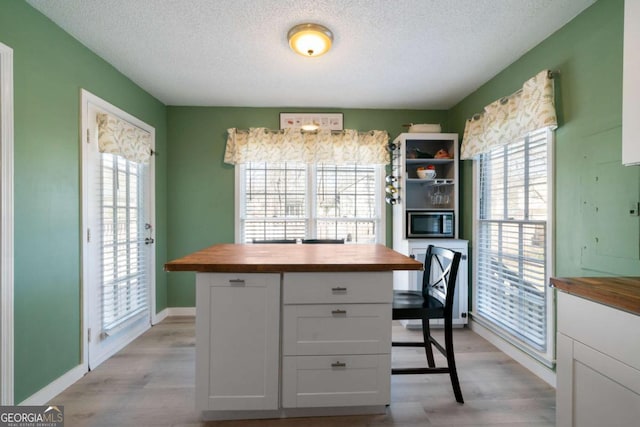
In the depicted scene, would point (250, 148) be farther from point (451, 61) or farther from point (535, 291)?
point (535, 291)

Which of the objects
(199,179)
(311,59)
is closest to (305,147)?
(311,59)

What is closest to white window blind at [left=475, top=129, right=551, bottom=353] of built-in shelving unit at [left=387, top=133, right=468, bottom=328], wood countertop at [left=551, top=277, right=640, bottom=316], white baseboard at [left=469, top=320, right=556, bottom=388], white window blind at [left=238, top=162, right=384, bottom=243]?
white baseboard at [left=469, top=320, right=556, bottom=388]

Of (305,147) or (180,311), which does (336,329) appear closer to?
(305,147)

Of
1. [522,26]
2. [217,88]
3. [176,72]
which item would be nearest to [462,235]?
[522,26]

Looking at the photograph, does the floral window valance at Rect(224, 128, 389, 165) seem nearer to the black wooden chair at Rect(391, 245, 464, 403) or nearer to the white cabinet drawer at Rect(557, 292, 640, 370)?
the black wooden chair at Rect(391, 245, 464, 403)

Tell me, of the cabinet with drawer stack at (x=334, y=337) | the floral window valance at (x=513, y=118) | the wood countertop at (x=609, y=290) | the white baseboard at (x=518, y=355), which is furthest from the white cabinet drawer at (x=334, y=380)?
the floral window valance at (x=513, y=118)

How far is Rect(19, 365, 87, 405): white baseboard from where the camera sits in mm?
1765

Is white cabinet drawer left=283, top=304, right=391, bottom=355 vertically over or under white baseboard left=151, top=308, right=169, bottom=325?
over

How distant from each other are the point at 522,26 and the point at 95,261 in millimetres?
3533

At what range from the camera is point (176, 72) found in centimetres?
263

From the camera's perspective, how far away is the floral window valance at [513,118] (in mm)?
1983

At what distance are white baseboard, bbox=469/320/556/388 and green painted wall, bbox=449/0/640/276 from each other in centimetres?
73

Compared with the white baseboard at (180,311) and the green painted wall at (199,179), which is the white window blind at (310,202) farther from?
the white baseboard at (180,311)

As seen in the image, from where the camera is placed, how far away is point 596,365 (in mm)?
1088
